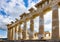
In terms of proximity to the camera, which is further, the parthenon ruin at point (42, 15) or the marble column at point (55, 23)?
the parthenon ruin at point (42, 15)

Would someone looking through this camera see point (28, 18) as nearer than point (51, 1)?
No

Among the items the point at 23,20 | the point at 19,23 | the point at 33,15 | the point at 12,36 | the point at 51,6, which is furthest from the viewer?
the point at 12,36

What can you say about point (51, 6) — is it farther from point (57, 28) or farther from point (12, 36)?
point (12, 36)

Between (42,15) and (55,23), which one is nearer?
(55,23)

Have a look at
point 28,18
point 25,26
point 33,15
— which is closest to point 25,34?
point 25,26

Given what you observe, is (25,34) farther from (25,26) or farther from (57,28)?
(57,28)

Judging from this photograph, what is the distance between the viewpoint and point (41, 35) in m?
21.6

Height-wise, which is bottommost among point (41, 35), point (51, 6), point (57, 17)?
point (41, 35)

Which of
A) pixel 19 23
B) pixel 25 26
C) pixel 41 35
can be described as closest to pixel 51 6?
pixel 41 35

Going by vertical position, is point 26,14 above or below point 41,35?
above

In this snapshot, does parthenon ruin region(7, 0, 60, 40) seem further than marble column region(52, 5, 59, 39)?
Yes

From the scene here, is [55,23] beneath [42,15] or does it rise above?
beneath

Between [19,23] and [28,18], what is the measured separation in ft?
16.9

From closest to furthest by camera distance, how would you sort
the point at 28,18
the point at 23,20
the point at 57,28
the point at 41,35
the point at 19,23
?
the point at 57,28 < the point at 41,35 < the point at 28,18 < the point at 23,20 < the point at 19,23
